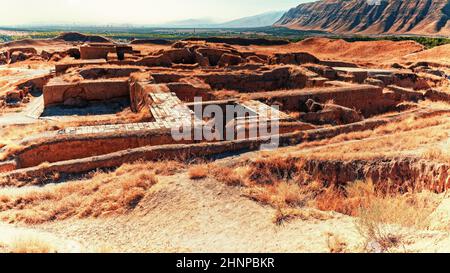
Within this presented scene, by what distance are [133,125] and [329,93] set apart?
7.19 m

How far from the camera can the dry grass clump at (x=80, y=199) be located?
4.68 m

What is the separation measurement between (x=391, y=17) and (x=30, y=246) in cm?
11240

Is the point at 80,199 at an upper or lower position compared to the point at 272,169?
lower

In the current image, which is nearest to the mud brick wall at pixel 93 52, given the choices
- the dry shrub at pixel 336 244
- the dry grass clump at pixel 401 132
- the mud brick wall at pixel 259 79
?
the mud brick wall at pixel 259 79

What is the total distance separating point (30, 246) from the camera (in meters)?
3.39

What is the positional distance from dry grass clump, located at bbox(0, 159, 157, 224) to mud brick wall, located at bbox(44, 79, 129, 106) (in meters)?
9.80

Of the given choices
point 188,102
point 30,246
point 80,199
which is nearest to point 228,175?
point 80,199

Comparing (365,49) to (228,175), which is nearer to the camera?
(228,175)

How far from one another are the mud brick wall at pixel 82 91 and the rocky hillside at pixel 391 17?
83.3 meters

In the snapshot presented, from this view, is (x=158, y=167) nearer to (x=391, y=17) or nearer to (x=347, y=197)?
(x=347, y=197)

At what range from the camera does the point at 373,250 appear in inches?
123

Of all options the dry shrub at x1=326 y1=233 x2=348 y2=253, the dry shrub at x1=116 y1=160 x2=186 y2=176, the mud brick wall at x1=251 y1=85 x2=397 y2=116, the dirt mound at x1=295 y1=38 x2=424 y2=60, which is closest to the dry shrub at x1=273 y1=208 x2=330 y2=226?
the dry shrub at x1=326 y1=233 x2=348 y2=253

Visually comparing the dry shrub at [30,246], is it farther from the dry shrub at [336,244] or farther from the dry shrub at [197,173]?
the dry shrub at [336,244]
